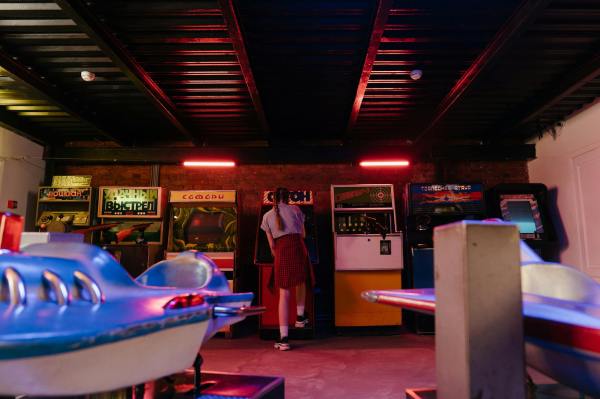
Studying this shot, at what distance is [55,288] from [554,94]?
5267mm

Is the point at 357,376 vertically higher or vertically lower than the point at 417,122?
lower

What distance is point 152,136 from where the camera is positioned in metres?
6.24

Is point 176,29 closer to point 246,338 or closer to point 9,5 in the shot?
point 9,5

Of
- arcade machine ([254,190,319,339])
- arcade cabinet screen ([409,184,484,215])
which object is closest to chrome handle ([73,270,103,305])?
arcade machine ([254,190,319,339])

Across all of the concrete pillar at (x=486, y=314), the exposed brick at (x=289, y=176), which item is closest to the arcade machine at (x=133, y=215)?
the exposed brick at (x=289, y=176)

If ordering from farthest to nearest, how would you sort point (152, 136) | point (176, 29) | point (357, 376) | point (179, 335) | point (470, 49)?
point (152, 136)
point (470, 49)
point (176, 29)
point (357, 376)
point (179, 335)

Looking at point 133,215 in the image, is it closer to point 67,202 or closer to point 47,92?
point 67,202

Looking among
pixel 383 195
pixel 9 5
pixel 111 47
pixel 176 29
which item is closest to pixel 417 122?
pixel 383 195

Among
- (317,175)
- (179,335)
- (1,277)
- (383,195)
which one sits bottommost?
(179,335)

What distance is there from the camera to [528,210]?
553 centimetres

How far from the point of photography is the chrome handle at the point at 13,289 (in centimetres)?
82

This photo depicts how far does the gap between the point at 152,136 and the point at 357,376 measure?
15.4 ft

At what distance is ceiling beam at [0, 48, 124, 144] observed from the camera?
396 cm

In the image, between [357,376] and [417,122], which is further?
[417,122]
